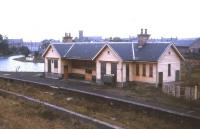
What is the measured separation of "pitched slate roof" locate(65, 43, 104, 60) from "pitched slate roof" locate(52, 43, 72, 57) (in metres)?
0.74

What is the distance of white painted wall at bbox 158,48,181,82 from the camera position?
31862 mm

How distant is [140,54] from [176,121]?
15.1 m

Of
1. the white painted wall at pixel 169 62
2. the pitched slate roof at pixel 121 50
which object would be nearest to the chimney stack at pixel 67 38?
the pitched slate roof at pixel 121 50

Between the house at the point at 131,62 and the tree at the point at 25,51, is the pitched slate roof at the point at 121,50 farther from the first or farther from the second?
the tree at the point at 25,51

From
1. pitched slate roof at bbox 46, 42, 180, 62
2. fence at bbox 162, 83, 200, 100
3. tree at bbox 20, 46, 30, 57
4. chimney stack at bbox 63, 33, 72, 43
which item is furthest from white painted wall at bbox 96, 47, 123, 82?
tree at bbox 20, 46, 30, 57

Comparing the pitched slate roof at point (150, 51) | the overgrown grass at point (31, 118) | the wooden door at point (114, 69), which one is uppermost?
the pitched slate roof at point (150, 51)

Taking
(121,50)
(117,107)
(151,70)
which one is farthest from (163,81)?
(117,107)

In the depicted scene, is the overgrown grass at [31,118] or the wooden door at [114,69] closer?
the overgrown grass at [31,118]

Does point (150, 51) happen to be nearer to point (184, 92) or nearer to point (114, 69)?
point (114, 69)

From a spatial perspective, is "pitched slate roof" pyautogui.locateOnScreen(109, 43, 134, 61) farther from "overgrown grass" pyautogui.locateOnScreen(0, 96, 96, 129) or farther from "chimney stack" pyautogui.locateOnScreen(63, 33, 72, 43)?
"overgrown grass" pyautogui.locateOnScreen(0, 96, 96, 129)

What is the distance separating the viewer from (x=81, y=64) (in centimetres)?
3894

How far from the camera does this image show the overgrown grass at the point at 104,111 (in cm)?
1837

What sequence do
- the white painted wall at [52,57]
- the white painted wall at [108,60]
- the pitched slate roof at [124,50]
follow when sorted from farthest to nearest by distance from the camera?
the white painted wall at [52,57] < the pitched slate roof at [124,50] < the white painted wall at [108,60]

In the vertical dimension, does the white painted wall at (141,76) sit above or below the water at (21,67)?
above
